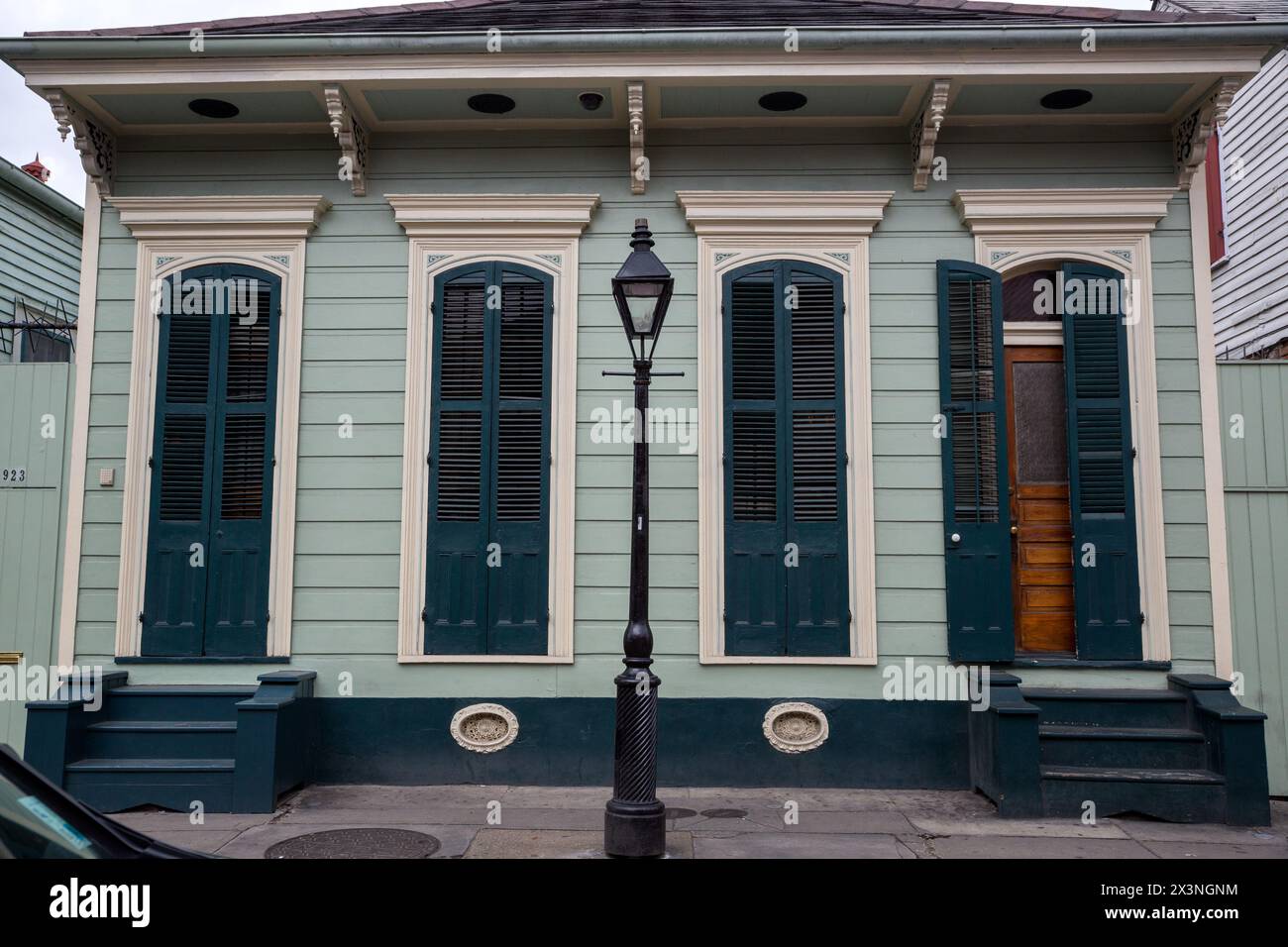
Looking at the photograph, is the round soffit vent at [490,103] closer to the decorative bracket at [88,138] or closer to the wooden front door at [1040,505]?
the decorative bracket at [88,138]

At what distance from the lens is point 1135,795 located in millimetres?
6617

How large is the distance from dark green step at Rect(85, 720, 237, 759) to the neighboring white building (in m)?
10.2

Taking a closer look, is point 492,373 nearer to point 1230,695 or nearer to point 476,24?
point 476,24

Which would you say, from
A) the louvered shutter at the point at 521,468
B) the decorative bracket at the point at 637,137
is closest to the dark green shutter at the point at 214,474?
the louvered shutter at the point at 521,468

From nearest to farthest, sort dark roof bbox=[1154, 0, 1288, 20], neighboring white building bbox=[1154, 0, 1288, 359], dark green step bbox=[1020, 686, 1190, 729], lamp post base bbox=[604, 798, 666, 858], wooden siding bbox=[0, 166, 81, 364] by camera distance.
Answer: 1. lamp post base bbox=[604, 798, 666, 858]
2. dark green step bbox=[1020, 686, 1190, 729]
3. neighboring white building bbox=[1154, 0, 1288, 359]
4. wooden siding bbox=[0, 166, 81, 364]
5. dark roof bbox=[1154, 0, 1288, 20]

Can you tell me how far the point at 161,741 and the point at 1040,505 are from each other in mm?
6595

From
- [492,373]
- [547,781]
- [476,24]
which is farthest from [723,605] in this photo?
[476,24]

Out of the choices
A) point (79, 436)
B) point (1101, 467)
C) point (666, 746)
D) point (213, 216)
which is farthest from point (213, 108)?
point (1101, 467)

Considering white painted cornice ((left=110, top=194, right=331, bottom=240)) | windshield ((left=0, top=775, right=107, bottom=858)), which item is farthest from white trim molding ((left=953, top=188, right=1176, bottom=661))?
windshield ((left=0, top=775, right=107, bottom=858))

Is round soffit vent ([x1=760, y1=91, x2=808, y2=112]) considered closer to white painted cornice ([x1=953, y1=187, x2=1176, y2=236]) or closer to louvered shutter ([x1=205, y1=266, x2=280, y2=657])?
white painted cornice ([x1=953, y1=187, x2=1176, y2=236])

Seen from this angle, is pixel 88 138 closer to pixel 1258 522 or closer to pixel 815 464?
pixel 815 464

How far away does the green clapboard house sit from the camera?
7.19m

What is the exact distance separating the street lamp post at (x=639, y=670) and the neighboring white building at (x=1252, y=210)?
743 centimetres

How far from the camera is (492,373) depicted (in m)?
7.62
